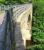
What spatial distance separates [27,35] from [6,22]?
252 mm

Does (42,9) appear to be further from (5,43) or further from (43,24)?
(5,43)

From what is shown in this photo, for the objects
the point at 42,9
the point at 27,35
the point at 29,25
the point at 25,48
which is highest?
the point at 42,9

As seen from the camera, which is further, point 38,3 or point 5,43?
point 38,3

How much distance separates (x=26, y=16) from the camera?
5.42ft

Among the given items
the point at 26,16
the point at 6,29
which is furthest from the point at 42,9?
the point at 6,29

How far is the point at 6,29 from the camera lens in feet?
5.19

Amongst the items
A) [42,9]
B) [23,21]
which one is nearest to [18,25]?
[23,21]

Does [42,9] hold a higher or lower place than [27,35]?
higher

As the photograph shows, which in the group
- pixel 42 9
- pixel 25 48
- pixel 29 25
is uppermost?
pixel 42 9

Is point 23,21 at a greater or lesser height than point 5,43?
greater

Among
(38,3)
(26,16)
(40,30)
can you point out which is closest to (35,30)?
(40,30)

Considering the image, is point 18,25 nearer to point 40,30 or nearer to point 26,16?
point 26,16

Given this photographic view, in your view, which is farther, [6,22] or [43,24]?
[43,24]

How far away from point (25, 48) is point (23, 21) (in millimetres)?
271
